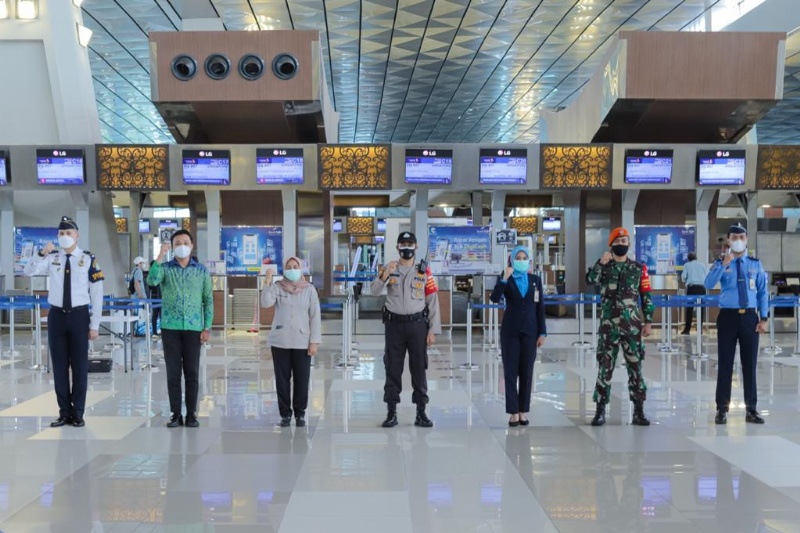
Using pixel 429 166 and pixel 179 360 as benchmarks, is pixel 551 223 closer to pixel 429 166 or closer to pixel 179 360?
pixel 429 166

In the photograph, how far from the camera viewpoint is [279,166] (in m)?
13.9

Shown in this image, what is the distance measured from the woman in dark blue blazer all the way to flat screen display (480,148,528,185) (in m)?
7.71

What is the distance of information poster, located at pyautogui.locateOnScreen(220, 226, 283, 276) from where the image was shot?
1623 centimetres

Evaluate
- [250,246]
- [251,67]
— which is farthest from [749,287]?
[250,246]

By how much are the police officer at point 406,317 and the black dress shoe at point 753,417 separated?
Answer: 2866 mm

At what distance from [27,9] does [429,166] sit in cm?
924

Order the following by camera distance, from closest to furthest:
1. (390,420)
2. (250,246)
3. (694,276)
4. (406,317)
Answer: (406,317) < (390,420) < (694,276) < (250,246)

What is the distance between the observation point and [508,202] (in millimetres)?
23219

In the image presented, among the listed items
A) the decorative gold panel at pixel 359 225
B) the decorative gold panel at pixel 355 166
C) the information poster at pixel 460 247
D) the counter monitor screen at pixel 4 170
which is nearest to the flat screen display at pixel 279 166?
the decorative gold panel at pixel 355 166

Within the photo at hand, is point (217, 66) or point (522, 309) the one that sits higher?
point (217, 66)

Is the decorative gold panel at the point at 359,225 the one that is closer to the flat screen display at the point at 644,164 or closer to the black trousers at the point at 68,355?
the flat screen display at the point at 644,164

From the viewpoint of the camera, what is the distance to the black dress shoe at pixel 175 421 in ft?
20.4

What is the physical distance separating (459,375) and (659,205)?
917 cm

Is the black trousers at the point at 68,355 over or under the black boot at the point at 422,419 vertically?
over
